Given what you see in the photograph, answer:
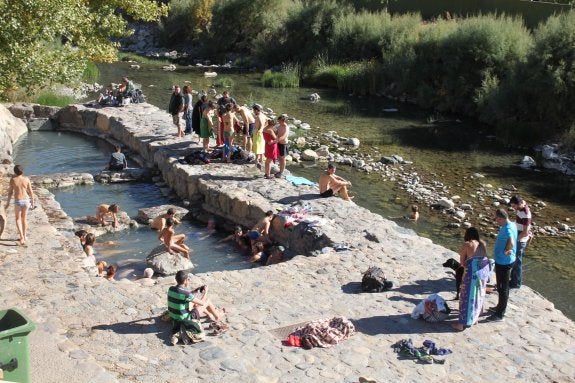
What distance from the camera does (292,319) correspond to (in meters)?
10.2

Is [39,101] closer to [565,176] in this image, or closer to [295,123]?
[295,123]

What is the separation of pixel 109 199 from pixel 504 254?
11.2 m

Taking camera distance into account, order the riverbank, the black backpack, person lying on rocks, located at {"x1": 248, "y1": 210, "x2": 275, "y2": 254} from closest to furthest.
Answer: the riverbank < the black backpack < person lying on rocks, located at {"x1": 248, "y1": 210, "x2": 275, "y2": 254}

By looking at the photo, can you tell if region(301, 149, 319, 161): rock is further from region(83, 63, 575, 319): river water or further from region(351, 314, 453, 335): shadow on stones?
region(351, 314, 453, 335): shadow on stones

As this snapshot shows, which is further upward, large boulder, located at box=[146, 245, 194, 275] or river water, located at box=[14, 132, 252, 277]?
large boulder, located at box=[146, 245, 194, 275]

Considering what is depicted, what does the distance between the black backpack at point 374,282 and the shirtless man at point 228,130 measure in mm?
8009

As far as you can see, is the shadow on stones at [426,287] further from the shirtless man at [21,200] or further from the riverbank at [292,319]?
the shirtless man at [21,200]

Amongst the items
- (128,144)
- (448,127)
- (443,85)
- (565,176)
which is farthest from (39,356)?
(443,85)

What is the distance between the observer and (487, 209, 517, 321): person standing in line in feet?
32.9

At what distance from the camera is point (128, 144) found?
23.4m

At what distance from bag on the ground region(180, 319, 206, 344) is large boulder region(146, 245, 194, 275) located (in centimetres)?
413

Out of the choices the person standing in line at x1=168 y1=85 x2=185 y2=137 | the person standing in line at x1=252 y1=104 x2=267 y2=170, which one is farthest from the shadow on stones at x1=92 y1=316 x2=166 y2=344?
the person standing in line at x1=168 y1=85 x2=185 y2=137

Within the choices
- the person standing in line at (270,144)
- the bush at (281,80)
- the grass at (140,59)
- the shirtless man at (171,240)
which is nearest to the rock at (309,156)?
the person standing in line at (270,144)

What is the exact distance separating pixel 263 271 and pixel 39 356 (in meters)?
4.69
